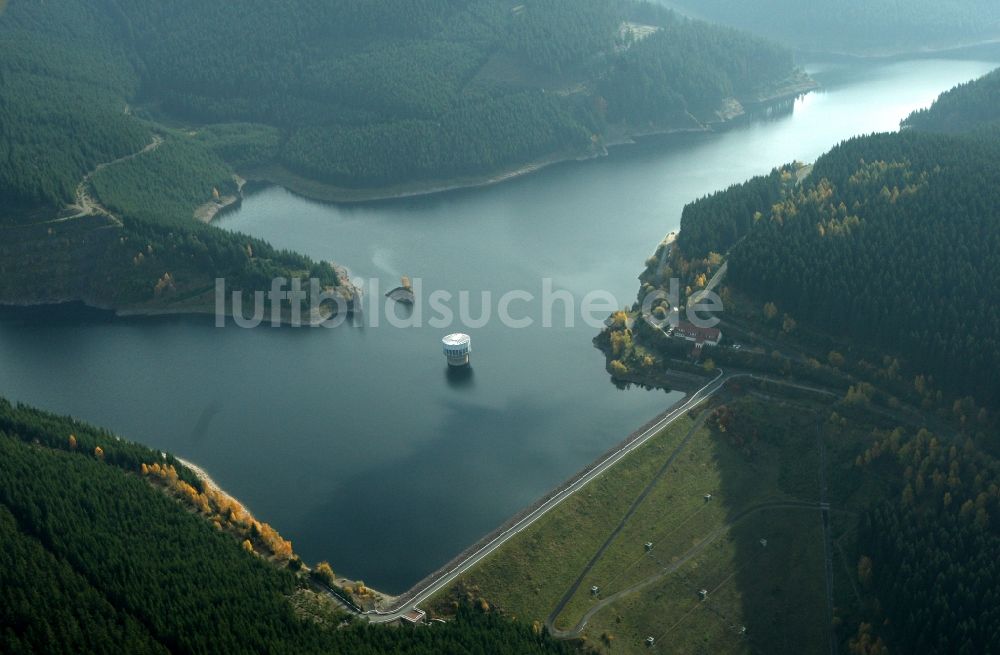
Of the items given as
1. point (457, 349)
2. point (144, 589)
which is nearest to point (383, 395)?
point (457, 349)

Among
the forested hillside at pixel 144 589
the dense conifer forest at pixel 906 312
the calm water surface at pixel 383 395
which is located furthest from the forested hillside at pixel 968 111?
the forested hillside at pixel 144 589

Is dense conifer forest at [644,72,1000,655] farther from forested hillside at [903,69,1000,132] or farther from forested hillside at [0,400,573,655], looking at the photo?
forested hillside at [0,400,573,655]

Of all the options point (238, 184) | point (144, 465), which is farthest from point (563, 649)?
point (238, 184)

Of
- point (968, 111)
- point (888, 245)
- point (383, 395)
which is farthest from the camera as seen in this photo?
point (968, 111)

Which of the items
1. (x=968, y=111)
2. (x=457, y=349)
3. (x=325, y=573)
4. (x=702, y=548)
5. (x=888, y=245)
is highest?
(x=968, y=111)

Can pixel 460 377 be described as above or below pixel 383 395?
above

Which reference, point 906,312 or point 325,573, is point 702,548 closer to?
point 325,573
